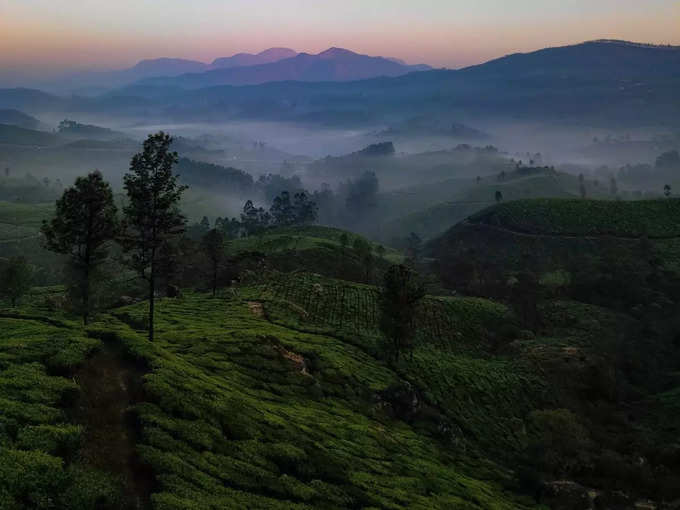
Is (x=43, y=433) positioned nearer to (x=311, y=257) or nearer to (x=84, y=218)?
(x=84, y=218)

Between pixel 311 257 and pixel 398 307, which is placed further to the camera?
pixel 311 257

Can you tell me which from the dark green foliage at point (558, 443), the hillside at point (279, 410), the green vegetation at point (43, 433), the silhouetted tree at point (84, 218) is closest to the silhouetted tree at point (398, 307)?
the hillside at point (279, 410)

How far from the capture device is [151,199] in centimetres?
4684

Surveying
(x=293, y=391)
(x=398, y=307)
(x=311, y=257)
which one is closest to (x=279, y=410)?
(x=293, y=391)

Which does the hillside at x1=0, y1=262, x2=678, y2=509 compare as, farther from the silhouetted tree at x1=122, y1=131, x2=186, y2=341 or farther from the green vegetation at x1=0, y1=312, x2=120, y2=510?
the silhouetted tree at x1=122, y1=131, x2=186, y2=341

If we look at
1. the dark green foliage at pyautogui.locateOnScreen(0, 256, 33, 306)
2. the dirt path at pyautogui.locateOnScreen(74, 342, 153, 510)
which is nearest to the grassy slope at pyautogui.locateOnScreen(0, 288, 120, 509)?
the dirt path at pyautogui.locateOnScreen(74, 342, 153, 510)

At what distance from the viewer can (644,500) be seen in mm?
49625

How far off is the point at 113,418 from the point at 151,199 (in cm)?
2420

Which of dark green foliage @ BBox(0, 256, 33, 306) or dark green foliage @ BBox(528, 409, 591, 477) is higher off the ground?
dark green foliage @ BBox(0, 256, 33, 306)

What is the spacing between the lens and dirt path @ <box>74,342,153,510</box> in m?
24.0

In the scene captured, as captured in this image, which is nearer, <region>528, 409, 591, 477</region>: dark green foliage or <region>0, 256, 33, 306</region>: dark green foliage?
<region>528, 409, 591, 477</region>: dark green foliage

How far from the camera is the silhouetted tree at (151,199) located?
147 feet

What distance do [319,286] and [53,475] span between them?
89075 mm

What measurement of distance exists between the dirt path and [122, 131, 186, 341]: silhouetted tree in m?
14.4
